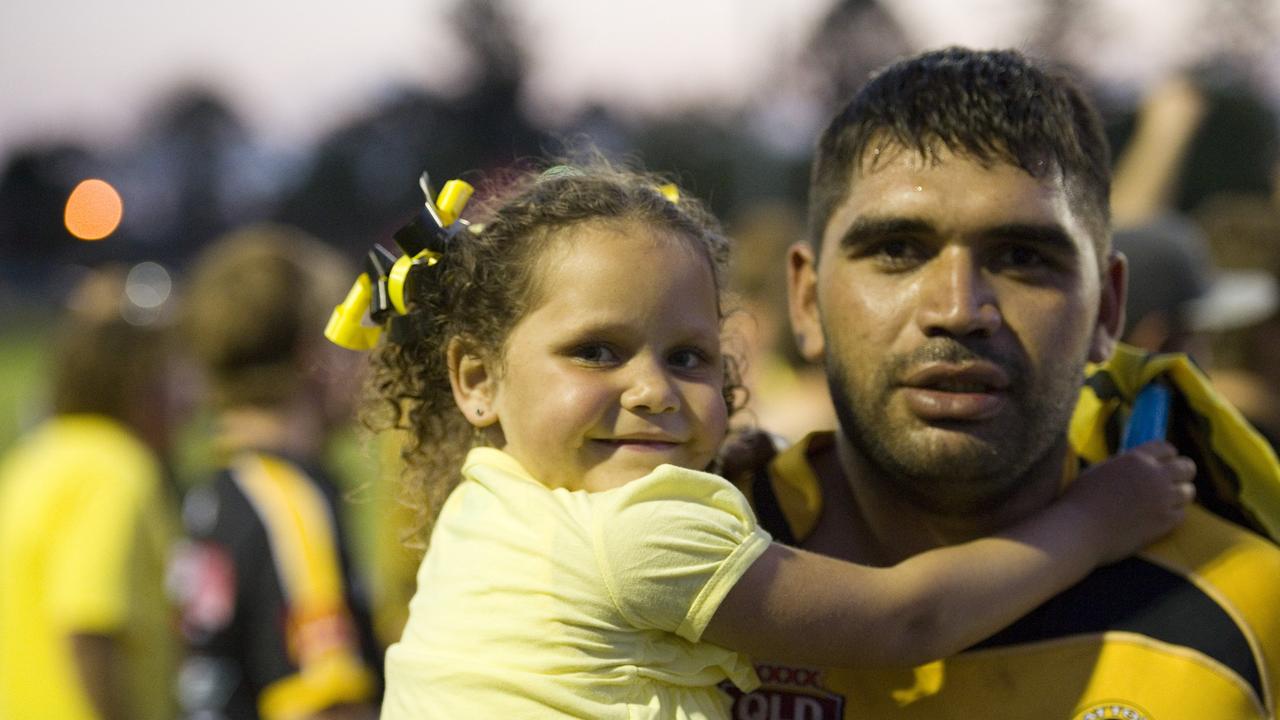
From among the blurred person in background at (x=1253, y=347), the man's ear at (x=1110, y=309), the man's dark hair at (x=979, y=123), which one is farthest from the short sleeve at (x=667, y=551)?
the blurred person in background at (x=1253, y=347)

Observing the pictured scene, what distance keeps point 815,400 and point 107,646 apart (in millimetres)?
2731

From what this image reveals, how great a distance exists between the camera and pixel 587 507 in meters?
2.08

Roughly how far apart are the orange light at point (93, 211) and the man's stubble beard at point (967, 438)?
4.74 m

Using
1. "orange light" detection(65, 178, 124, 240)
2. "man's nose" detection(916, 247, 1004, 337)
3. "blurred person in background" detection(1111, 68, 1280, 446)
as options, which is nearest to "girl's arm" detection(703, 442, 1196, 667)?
"man's nose" detection(916, 247, 1004, 337)

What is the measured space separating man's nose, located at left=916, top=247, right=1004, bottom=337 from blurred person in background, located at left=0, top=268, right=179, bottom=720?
3226mm

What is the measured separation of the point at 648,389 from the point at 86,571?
10.2 ft

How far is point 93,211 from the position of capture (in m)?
6.78

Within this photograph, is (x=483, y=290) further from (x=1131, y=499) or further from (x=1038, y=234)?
(x=1131, y=499)

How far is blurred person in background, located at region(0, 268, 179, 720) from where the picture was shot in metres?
4.55

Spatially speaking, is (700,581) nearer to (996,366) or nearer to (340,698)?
(996,366)

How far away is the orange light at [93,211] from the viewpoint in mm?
6535

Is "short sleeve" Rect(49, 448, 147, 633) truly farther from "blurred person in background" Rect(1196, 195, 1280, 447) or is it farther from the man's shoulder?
"blurred person in background" Rect(1196, 195, 1280, 447)

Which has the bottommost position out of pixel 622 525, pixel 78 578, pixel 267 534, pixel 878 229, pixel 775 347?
pixel 78 578

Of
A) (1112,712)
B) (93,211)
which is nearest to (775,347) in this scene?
(93,211)
